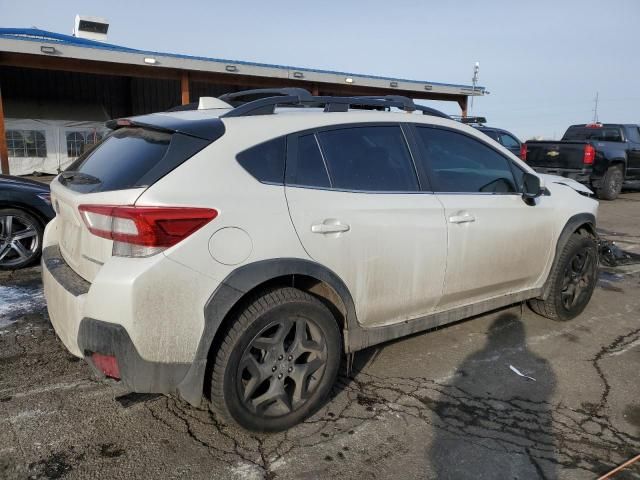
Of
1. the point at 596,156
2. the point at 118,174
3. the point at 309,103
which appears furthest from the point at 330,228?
the point at 596,156

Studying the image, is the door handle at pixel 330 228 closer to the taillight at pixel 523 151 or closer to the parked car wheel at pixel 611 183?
the taillight at pixel 523 151

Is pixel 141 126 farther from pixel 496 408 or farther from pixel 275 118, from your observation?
pixel 496 408

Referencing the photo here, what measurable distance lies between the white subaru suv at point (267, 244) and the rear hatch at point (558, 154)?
35.9 ft

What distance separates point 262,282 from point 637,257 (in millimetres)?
6197

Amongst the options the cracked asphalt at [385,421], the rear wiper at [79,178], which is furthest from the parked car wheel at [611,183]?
the rear wiper at [79,178]

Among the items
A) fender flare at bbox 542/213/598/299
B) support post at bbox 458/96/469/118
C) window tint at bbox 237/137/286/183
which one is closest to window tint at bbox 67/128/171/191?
window tint at bbox 237/137/286/183

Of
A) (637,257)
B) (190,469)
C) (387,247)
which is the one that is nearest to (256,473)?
(190,469)

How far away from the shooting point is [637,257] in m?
6.80

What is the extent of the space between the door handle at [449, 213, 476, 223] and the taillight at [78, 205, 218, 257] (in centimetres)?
162

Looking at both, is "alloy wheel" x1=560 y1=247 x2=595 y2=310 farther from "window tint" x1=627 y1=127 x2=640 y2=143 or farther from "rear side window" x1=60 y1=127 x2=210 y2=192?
"window tint" x1=627 y1=127 x2=640 y2=143

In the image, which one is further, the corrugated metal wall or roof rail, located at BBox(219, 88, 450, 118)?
the corrugated metal wall

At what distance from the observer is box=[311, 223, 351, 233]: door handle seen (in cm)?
270

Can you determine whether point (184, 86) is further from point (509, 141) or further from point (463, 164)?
point (463, 164)

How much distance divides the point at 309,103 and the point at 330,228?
0.87 metres
